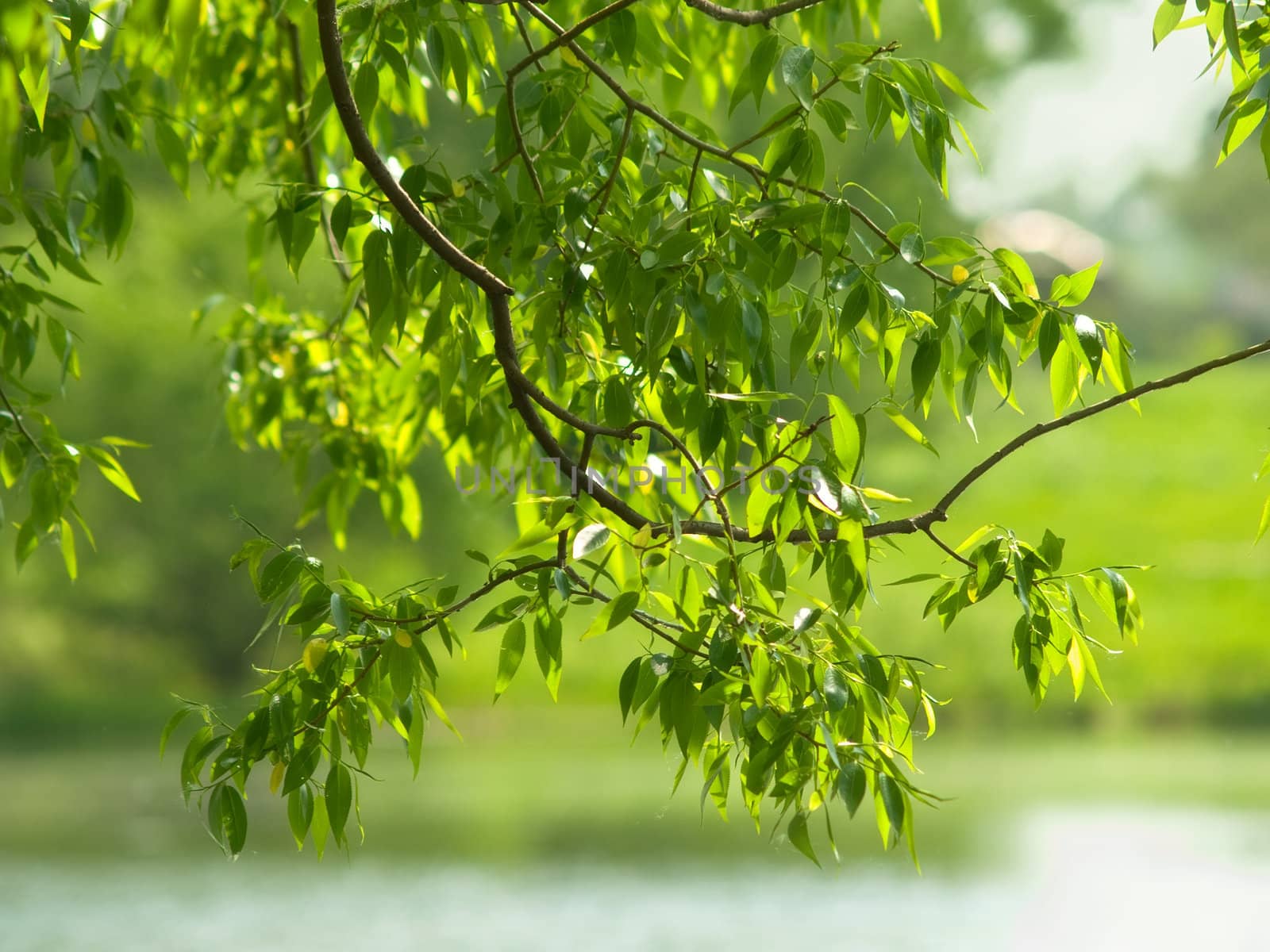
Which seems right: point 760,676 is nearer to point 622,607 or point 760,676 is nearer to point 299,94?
point 622,607

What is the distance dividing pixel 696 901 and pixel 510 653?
92.0 inches

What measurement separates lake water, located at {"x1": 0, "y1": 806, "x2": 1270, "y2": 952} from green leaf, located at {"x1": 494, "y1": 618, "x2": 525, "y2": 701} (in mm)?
2025

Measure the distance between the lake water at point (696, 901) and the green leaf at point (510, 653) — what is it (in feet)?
6.64

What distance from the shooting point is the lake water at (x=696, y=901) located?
2.80m

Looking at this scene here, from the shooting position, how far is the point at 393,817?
382cm

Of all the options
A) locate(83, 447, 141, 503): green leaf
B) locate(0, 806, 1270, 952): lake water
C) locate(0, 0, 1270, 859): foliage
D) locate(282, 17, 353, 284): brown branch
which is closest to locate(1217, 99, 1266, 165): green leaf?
locate(0, 0, 1270, 859): foliage

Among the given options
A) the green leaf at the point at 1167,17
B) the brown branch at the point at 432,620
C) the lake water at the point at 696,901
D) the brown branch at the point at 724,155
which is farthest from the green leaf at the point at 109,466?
the lake water at the point at 696,901

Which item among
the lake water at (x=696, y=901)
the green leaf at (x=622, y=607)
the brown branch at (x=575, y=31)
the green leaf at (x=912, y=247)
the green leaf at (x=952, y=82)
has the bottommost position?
the lake water at (x=696, y=901)

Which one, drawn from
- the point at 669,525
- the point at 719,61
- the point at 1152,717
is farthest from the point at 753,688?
the point at 1152,717

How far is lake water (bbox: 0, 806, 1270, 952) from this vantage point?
2805 mm

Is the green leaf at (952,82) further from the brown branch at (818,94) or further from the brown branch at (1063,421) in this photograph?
the brown branch at (1063,421)

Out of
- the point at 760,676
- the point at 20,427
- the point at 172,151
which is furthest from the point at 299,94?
the point at 760,676

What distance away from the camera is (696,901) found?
3018 millimetres

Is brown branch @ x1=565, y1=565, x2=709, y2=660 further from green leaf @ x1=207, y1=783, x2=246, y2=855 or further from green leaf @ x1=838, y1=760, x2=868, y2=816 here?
green leaf @ x1=207, y1=783, x2=246, y2=855
